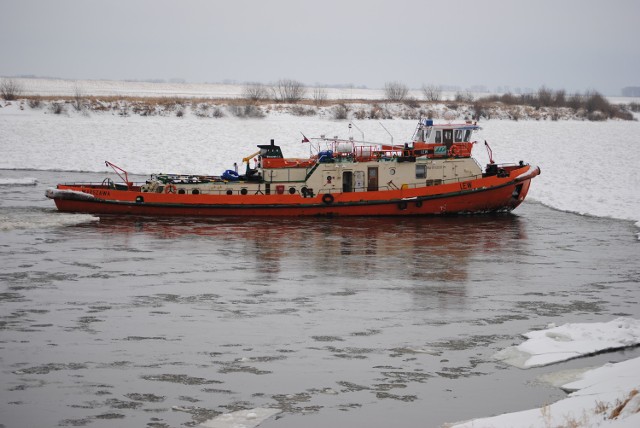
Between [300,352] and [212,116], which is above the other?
[212,116]

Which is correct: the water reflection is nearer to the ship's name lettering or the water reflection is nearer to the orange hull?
the orange hull

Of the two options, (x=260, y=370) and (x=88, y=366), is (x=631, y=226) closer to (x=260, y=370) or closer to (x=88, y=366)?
(x=260, y=370)

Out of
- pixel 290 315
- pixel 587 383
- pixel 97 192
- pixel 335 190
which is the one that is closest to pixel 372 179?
pixel 335 190

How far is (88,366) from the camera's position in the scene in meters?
12.5

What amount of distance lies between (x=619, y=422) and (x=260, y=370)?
550 cm

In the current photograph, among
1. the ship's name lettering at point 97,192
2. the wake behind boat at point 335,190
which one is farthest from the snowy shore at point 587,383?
the ship's name lettering at point 97,192

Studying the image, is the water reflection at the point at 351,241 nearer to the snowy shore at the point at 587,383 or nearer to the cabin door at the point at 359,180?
the cabin door at the point at 359,180

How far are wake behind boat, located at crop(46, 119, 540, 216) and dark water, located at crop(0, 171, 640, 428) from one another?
95.0 inches

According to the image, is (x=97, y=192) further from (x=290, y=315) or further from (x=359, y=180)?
(x=290, y=315)

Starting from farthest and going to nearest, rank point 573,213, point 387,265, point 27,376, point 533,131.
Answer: point 533,131 < point 573,213 < point 387,265 < point 27,376

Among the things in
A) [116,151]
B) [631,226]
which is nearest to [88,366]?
[631,226]

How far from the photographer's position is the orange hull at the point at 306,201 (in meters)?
28.7

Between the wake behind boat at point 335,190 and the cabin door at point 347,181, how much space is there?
3 cm

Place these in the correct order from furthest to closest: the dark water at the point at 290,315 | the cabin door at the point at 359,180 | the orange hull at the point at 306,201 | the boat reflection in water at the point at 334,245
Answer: the cabin door at the point at 359,180, the orange hull at the point at 306,201, the boat reflection in water at the point at 334,245, the dark water at the point at 290,315
